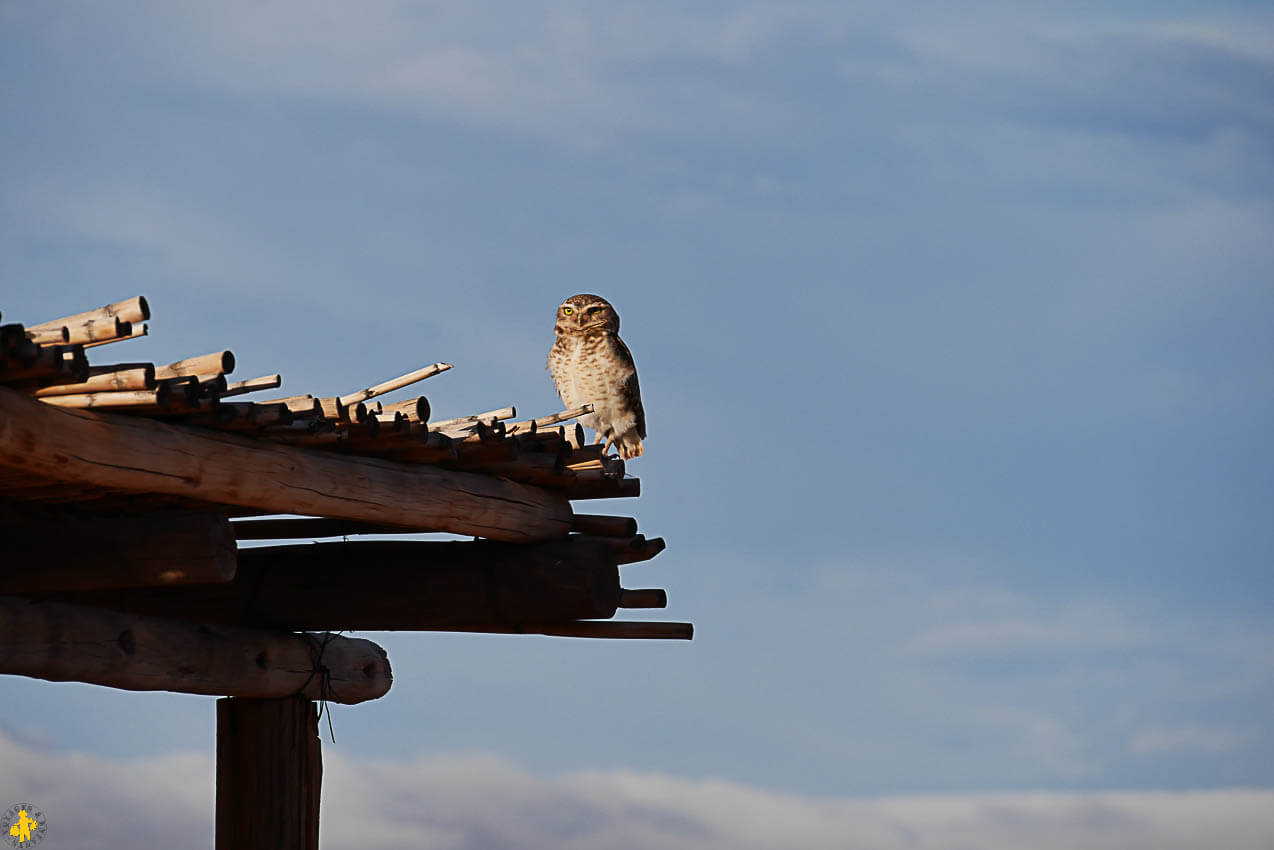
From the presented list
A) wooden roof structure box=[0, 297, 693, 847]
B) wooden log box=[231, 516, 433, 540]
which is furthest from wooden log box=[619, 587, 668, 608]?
wooden log box=[231, 516, 433, 540]

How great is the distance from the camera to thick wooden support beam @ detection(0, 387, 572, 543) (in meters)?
4.52

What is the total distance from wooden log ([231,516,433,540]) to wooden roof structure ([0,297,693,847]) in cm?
1

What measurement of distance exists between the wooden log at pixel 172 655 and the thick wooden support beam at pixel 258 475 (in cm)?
104

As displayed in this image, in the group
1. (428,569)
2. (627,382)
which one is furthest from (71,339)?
(627,382)

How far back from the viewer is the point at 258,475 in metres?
5.29

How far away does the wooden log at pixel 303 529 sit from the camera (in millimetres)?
6941

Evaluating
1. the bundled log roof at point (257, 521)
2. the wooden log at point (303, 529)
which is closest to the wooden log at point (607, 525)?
the bundled log roof at point (257, 521)

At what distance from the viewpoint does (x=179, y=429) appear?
4969 millimetres

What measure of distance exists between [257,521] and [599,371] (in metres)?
2.66

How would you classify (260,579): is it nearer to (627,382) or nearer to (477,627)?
(477,627)

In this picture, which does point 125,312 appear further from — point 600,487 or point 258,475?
point 600,487

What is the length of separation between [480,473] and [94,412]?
1999mm

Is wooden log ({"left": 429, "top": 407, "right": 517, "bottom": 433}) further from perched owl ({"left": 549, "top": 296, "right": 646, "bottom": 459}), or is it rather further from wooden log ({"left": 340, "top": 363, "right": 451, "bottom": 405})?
perched owl ({"left": 549, "top": 296, "right": 646, "bottom": 459})

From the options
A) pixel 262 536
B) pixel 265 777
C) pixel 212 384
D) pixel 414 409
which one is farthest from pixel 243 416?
pixel 265 777
